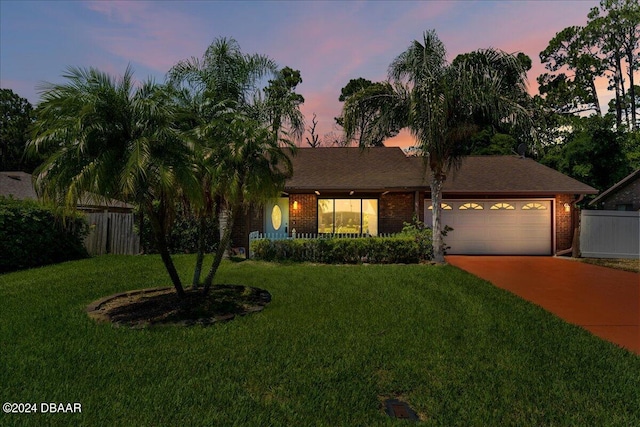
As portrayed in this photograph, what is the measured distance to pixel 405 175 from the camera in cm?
1535

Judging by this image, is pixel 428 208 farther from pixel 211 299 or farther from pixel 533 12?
pixel 211 299

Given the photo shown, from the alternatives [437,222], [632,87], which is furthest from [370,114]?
[632,87]

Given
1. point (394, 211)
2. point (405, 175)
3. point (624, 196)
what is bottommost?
point (394, 211)

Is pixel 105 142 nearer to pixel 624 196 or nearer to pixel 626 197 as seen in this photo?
pixel 626 197

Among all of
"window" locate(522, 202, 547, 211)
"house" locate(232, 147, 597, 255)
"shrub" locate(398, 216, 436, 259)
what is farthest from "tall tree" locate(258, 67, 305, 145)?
"window" locate(522, 202, 547, 211)

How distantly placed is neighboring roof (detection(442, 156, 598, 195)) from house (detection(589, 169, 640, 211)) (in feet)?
9.53

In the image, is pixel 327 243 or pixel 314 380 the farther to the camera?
pixel 327 243

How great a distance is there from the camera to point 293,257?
12.4 meters

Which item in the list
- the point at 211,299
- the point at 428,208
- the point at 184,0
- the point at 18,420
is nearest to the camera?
the point at 18,420

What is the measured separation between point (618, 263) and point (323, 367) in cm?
1368

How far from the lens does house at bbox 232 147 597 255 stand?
14.4m

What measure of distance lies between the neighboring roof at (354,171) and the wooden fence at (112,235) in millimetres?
6981

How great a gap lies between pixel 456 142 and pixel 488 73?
237 centimetres

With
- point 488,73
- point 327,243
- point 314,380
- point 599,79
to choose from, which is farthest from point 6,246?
point 599,79
